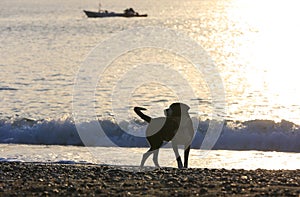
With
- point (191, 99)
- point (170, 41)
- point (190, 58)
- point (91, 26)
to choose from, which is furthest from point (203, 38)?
point (191, 99)

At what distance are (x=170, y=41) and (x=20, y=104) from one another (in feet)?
140

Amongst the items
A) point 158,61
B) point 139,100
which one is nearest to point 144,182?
point 139,100

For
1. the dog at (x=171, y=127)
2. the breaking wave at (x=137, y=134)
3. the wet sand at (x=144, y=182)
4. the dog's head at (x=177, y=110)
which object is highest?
the dog's head at (x=177, y=110)

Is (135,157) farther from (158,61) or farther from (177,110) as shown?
(158,61)

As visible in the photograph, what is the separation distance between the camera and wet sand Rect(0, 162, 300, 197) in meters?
11.9

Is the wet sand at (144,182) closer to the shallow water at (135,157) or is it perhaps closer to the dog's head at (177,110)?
the dog's head at (177,110)

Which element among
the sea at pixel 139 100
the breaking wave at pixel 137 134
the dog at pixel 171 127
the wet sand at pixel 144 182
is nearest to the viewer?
the wet sand at pixel 144 182

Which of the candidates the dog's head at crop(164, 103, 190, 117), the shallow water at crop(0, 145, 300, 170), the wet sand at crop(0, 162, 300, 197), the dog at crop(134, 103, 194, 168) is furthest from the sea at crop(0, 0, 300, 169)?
the wet sand at crop(0, 162, 300, 197)

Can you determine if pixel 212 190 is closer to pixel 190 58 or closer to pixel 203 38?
pixel 190 58

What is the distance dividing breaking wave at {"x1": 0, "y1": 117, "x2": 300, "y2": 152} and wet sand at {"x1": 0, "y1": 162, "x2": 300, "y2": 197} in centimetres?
943

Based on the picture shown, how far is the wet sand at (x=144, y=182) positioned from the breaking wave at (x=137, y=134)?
9429 mm

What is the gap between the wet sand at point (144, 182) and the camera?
1190cm

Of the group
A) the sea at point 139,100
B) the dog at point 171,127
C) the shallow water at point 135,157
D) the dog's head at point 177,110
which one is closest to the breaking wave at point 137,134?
the sea at point 139,100

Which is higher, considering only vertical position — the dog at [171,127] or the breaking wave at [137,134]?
the dog at [171,127]
